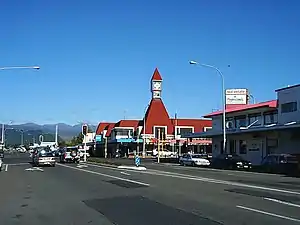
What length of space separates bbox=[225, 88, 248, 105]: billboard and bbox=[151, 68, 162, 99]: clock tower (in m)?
35.3

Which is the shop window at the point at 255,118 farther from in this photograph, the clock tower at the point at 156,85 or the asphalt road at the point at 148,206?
the clock tower at the point at 156,85

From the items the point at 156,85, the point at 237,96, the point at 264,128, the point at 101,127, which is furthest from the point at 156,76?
the point at 264,128

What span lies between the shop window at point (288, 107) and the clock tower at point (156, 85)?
200 ft

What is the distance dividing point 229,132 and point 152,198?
40.0 m

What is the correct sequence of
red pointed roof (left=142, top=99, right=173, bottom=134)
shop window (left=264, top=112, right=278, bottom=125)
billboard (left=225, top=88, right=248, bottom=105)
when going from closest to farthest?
shop window (left=264, top=112, right=278, bottom=125), billboard (left=225, top=88, right=248, bottom=105), red pointed roof (left=142, top=99, right=173, bottom=134)

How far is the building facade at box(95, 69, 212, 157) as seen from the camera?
328 feet

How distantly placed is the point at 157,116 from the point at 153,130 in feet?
14.1

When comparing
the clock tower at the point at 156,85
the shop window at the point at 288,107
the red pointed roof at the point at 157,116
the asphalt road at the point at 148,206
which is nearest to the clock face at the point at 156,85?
the clock tower at the point at 156,85

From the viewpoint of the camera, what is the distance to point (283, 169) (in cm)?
4019

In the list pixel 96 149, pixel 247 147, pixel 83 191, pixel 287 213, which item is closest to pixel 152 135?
pixel 96 149

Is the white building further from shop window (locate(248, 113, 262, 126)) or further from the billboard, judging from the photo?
the billboard

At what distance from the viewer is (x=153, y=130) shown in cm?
10625

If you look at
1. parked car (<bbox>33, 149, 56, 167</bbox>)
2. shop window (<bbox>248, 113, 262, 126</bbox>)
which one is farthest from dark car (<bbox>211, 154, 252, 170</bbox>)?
parked car (<bbox>33, 149, 56, 167</bbox>)

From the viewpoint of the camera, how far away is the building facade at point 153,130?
100 m
